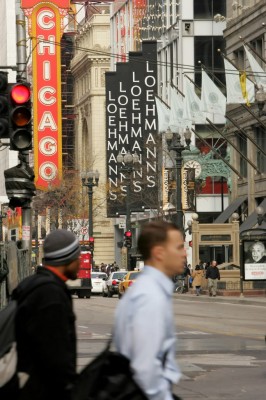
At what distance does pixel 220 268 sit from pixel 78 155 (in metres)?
82.0

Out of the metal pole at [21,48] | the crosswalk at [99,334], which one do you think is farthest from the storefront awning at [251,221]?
the metal pole at [21,48]

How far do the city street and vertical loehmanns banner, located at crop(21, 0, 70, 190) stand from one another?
67668 mm

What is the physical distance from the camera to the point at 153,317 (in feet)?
22.7

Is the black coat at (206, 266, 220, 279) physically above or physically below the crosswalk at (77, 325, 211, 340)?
above

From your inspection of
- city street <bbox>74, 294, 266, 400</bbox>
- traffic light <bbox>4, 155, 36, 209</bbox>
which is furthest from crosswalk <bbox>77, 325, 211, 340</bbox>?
traffic light <bbox>4, 155, 36, 209</bbox>

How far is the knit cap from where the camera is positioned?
25.3ft

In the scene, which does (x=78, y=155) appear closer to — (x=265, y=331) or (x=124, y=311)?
(x=265, y=331)

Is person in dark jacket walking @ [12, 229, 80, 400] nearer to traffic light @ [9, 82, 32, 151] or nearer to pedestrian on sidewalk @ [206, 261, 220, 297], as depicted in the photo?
traffic light @ [9, 82, 32, 151]

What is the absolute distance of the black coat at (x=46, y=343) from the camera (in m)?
Answer: 7.11

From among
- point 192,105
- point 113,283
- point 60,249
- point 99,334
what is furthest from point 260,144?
point 60,249

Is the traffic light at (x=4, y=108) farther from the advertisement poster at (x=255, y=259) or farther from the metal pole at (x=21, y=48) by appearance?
the advertisement poster at (x=255, y=259)

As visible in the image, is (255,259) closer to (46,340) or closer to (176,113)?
(176,113)

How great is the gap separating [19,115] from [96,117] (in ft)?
369

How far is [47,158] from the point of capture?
114375 millimetres
